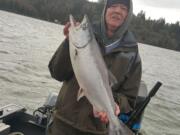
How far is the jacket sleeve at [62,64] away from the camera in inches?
163

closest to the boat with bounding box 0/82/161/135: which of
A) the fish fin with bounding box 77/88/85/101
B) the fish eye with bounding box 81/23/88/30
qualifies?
the fish fin with bounding box 77/88/85/101

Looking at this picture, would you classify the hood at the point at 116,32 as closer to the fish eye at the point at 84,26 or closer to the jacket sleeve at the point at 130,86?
the jacket sleeve at the point at 130,86

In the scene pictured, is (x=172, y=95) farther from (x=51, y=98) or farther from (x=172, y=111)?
(x=51, y=98)

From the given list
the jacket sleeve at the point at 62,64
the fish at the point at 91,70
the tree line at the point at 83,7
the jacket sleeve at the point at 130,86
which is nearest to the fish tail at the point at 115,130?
the fish at the point at 91,70

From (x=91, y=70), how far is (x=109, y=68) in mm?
679

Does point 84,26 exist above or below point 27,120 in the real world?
A: above

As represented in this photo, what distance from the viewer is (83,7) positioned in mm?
84062

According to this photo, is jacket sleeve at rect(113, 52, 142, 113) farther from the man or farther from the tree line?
the tree line

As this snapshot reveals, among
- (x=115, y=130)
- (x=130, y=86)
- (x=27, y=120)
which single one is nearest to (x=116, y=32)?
(x=130, y=86)

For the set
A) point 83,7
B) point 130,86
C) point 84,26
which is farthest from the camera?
point 83,7

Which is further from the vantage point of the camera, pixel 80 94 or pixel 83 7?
pixel 83 7

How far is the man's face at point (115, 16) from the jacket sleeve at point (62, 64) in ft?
2.19

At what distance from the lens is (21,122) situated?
650 centimetres

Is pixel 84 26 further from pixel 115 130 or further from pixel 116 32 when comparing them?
pixel 115 130
